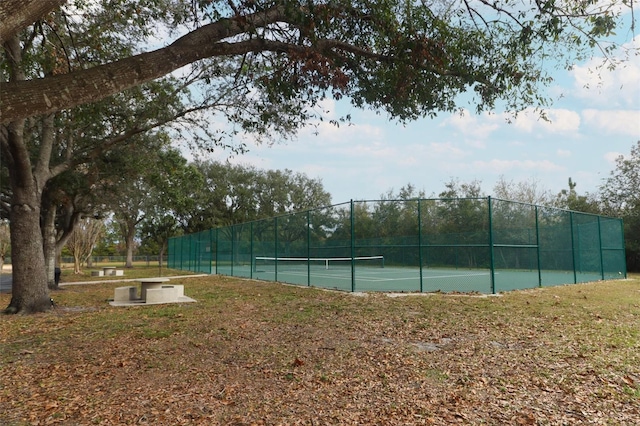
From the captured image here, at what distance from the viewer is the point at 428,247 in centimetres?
1688

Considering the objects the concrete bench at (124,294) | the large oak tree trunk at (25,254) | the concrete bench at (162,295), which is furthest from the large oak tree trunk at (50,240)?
the concrete bench at (162,295)

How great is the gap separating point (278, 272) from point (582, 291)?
11.0m

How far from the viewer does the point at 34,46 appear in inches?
403

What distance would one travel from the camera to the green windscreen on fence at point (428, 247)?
15.3m

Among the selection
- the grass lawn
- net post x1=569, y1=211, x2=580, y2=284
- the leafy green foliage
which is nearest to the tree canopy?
the grass lawn

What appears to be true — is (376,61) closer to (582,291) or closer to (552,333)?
(552,333)

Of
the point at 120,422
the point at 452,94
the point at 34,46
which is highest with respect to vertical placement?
the point at 34,46

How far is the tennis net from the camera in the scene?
731 inches

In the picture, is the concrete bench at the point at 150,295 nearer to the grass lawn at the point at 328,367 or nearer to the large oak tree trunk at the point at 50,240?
the grass lawn at the point at 328,367

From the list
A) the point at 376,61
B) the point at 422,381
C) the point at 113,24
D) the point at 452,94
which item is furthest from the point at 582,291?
the point at 113,24

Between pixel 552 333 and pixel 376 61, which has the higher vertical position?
pixel 376 61

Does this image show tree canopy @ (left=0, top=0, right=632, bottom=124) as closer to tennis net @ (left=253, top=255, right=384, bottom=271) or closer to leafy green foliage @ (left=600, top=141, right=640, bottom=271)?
tennis net @ (left=253, top=255, right=384, bottom=271)

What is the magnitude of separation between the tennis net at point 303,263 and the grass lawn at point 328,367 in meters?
9.16

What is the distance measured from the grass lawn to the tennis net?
361 inches
